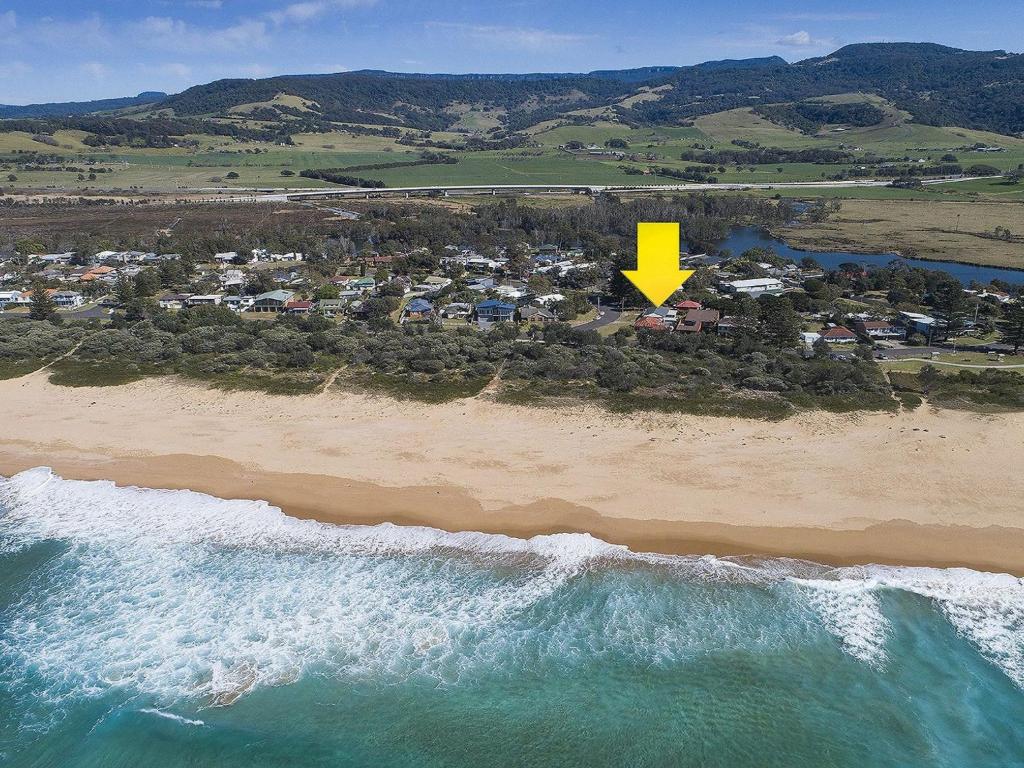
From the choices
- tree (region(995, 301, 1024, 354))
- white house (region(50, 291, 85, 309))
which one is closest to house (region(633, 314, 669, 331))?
tree (region(995, 301, 1024, 354))

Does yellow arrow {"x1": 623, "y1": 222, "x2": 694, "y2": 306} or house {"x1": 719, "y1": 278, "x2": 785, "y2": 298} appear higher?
yellow arrow {"x1": 623, "y1": 222, "x2": 694, "y2": 306}

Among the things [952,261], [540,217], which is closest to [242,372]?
[540,217]

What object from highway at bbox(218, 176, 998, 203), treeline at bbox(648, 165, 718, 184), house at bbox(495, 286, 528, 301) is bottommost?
house at bbox(495, 286, 528, 301)

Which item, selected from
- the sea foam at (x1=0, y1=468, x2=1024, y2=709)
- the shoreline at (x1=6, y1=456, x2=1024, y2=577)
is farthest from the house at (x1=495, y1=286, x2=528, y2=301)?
the sea foam at (x1=0, y1=468, x2=1024, y2=709)

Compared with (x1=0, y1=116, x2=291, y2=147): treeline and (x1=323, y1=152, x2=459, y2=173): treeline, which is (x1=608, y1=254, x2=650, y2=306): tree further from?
(x1=0, y1=116, x2=291, y2=147): treeline

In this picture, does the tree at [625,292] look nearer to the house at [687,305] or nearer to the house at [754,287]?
the house at [687,305]

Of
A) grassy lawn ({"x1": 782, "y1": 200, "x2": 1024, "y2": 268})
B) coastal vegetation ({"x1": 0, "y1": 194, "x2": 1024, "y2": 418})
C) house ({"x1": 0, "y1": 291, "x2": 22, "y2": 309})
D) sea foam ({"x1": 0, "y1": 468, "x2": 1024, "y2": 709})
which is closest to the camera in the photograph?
sea foam ({"x1": 0, "y1": 468, "x2": 1024, "y2": 709})

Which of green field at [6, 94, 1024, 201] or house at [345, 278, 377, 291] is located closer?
house at [345, 278, 377, 291]

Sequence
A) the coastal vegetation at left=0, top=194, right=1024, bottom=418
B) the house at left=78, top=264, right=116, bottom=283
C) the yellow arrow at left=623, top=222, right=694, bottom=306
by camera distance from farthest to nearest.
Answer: the house at left=78, top=264, right=116, bottom=283 < the coastal vegetation at left=0, top=194, right=1024, bottom=418 < the yellow arrow at left=623, top=222, right=694, bottom=306
